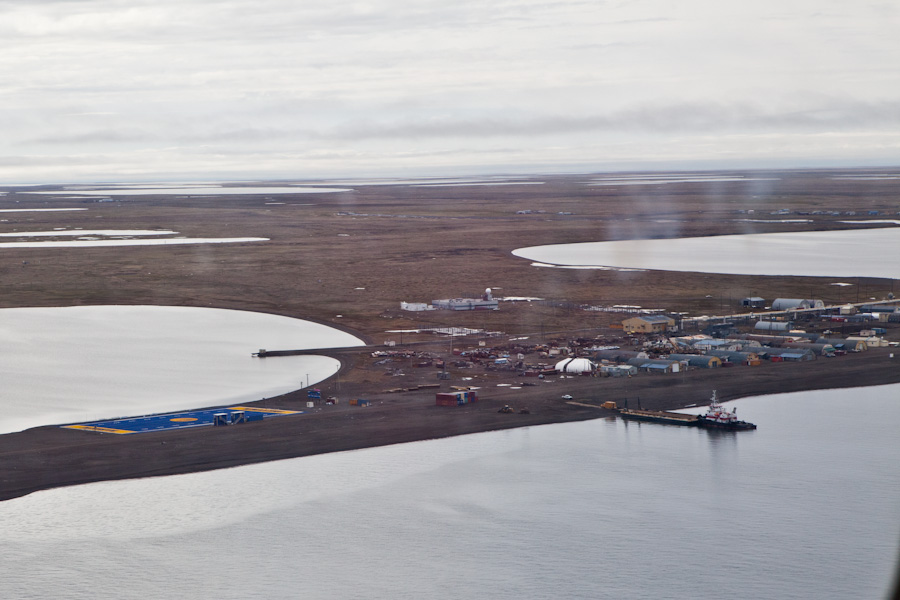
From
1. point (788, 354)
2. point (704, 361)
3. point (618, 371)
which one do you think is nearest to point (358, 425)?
point (618, 371)

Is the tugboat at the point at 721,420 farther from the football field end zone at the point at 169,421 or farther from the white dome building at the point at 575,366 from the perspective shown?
the football field end zone at the point at 169,421

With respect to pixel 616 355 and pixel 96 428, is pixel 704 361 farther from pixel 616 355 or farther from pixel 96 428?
pixel 96 428

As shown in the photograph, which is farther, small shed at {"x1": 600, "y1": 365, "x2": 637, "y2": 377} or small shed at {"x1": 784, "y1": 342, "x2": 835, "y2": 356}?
small shed at {"x1": 784, "y1": 342, "x2": 835, "y2": 356}

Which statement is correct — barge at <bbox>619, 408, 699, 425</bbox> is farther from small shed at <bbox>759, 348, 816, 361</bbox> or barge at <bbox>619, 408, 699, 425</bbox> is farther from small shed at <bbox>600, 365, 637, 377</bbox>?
small shed at <bbox>759, 348, 816, 361</bbox>

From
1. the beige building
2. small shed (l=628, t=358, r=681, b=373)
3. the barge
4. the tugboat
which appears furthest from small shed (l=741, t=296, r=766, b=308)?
the tugboat

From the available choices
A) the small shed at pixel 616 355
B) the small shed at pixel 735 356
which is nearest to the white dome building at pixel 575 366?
the small shed at pixel 616 355
